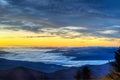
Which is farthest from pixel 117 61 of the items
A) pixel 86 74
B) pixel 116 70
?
pixel 86 74

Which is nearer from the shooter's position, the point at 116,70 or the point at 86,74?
the point at 116,70

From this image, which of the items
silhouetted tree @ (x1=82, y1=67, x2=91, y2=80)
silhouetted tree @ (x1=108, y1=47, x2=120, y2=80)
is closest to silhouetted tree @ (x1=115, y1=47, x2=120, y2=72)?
silhouetted tree @ (x1=108, y1=47, x2=120, y2=80)

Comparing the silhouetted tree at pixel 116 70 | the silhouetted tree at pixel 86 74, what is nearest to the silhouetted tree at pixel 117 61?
the silhouetted tree at pixel 116 70

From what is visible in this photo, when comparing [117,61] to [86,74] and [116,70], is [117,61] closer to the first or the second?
[116,70]

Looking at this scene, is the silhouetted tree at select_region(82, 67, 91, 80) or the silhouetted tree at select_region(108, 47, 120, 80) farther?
the silhouetted tree at select_region(82, 67, 91, 80)

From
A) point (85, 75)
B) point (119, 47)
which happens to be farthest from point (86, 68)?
point (119, 47)

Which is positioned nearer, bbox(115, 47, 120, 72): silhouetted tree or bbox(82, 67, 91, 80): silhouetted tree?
bbox(115, 47, 120, 72): silhouetted tree

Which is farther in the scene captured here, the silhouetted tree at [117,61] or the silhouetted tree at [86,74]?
the silhouetted tree at [86,74]

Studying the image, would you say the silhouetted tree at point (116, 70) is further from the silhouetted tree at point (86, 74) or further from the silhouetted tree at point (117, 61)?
the silhouetted tree at point (86, 74)

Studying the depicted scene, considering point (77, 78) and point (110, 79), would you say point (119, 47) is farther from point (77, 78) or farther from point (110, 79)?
point (77, 78)

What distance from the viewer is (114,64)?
8338cm

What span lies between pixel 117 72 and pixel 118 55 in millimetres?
3001

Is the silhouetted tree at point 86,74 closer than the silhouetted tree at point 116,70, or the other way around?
the silhouetted tree at point 116,70

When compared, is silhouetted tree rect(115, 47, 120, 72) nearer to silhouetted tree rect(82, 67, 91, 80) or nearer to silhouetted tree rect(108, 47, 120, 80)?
silhouetted tree rect(108, 47, 120, 80)
